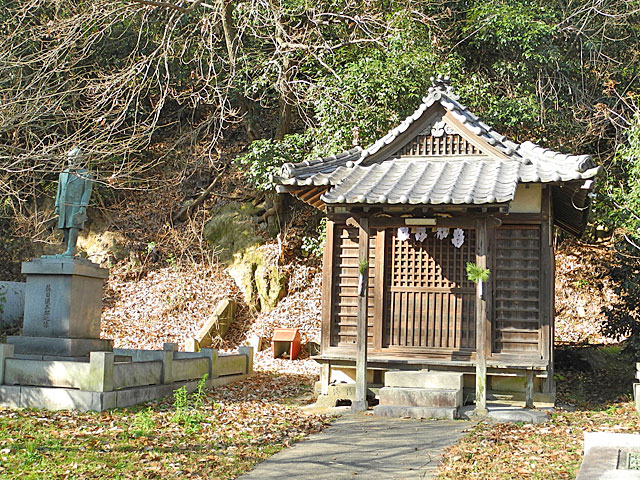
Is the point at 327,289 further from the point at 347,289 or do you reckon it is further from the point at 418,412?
the point at 418,412

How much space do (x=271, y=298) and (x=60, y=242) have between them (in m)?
7.52

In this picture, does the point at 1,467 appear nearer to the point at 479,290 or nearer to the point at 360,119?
the point at 479,290

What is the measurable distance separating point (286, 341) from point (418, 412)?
7607 millimetres

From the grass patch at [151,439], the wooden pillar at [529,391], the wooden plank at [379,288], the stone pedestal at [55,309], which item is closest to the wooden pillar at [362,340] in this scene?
the grass patch at [151,439]

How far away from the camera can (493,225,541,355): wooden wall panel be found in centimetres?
1178

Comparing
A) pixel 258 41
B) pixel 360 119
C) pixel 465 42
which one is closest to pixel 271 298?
pixel 360 119

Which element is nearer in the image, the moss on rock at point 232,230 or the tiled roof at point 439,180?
the tiled roof at point 439,180

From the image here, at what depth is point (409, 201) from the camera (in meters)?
10.6

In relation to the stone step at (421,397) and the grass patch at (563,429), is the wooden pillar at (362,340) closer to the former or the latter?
the stone step at (421,397)

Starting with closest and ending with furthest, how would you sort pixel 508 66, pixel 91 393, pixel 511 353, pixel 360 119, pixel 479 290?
pixel 91 393
pixel 479 290
pixel 511 353
pixel 360 119
pixel 508 66

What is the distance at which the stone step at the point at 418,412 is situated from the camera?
10.4m

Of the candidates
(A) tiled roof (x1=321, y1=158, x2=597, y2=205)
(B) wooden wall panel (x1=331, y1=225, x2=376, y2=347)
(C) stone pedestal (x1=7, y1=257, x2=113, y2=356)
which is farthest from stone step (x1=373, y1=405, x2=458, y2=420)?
(C) stone pedestal (x1=7, y1=257, x2=113, y2=356)

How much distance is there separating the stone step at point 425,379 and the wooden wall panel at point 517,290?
4.43 ft

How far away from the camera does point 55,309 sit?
12.3 metres
